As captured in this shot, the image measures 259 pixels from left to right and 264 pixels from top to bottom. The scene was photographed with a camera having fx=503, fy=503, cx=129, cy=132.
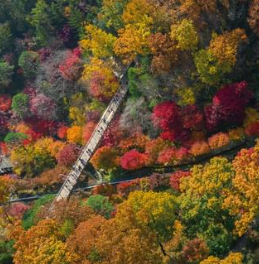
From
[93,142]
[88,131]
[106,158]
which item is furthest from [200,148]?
[88,131]

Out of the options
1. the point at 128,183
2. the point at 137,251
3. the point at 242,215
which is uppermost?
the point at 137,251

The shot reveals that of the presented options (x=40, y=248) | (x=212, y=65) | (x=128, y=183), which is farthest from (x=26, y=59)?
(x=40, y=248)

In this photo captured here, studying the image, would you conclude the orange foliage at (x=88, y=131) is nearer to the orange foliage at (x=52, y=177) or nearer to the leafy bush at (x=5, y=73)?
the orange foliage at (x=52, y=177)

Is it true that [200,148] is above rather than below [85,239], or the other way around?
below

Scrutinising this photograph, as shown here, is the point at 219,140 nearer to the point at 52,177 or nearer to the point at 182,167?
the point at 182,167

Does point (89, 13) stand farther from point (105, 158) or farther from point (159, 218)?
point (159, 218)
